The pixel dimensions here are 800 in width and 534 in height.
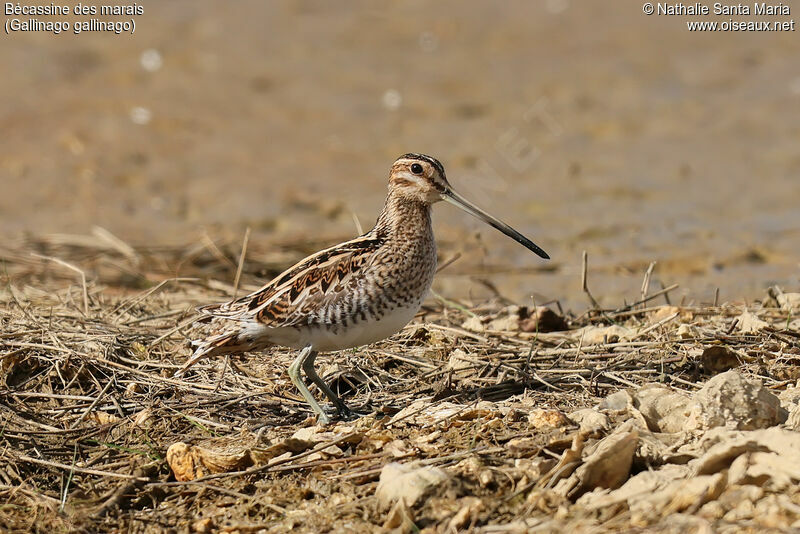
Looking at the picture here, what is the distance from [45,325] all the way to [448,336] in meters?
2.14

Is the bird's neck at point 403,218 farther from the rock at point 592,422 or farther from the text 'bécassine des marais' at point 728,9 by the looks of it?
the text 'bécassine des marais' at point 728,9

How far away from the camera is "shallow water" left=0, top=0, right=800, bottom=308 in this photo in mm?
10453

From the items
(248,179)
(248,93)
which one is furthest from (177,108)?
(248,179)

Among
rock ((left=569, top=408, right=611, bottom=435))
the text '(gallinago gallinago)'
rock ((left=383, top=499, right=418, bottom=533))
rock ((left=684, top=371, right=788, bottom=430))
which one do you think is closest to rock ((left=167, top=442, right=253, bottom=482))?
the text '(gallinago gallinago)'

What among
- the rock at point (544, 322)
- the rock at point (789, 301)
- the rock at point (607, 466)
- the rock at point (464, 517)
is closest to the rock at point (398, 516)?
the rock at point (464, 517)

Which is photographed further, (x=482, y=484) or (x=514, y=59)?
(x=514, y=59)

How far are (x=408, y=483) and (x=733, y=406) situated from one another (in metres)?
1.30

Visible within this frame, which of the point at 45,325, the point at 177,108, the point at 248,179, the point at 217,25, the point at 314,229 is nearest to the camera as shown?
the point at 45,325

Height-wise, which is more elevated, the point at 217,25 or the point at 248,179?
the point at 217,25

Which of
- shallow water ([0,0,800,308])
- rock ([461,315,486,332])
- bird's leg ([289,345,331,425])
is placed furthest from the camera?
shallow water ([0,0,800,308])

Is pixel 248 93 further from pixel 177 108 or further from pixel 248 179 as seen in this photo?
pixel 248 179

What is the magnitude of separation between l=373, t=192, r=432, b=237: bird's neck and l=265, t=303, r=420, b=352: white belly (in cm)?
42

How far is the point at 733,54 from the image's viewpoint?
1369 centimetres

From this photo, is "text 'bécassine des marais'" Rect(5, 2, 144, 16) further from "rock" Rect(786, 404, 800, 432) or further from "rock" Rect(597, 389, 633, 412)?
"rock" Rect(786, 404, 800, 432)
